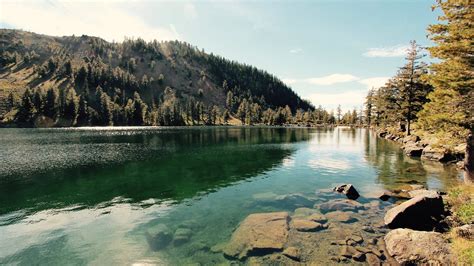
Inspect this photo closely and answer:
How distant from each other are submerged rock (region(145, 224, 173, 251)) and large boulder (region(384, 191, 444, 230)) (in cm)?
1733

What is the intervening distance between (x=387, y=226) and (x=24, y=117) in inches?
9388

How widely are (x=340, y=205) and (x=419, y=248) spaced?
433 inches

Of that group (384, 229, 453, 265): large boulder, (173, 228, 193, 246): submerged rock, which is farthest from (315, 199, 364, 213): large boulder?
(173, 228, 193, 246): submerged rock

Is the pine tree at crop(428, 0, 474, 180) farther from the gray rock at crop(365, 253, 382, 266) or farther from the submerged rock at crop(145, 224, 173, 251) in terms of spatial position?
the submerged rock at crop(145, 224, 173, 251)

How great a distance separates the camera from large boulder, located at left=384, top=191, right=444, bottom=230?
811 inches

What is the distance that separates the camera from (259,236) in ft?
65.7

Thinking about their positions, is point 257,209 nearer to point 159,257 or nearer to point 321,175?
point 159,257

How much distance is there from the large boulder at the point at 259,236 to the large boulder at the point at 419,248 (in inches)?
276

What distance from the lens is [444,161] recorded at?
157 feet

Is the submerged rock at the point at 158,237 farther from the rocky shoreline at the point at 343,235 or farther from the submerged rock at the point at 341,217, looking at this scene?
the submerged rock at the point at 341,217

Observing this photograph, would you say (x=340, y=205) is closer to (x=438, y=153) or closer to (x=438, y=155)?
(x=438, y=155)

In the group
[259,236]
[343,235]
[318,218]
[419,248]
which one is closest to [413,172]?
[318,218]

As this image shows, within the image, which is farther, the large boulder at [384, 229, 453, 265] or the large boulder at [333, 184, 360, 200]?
the large boulder at [333, 184, 360, 200]

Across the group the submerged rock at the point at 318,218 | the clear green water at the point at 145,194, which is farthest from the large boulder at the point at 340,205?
the clear green water at the point at 145,194
